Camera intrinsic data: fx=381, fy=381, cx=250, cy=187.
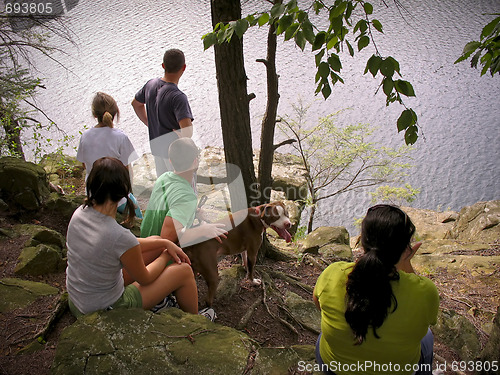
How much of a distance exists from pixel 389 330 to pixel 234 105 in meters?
2.56

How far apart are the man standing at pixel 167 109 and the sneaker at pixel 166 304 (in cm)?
152

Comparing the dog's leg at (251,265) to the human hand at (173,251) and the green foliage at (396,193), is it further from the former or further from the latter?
the green foliage at (396,193)

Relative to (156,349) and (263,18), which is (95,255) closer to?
(156,349)

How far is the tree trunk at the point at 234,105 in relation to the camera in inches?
136

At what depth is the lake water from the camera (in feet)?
41.3

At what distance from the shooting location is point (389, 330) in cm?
169

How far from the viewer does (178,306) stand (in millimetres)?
2613

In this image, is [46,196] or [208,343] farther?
[46,196]

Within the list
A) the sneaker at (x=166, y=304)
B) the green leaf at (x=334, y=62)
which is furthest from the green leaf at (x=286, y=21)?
the sneaker at (x=166, y=304)

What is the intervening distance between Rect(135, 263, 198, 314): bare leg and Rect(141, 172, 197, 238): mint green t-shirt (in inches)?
13.7

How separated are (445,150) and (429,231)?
520 cm

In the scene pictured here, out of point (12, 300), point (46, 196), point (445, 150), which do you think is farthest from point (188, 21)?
point (12, 300)

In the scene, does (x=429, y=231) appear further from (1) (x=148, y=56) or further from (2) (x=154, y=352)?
(1) (x=148, y=56)

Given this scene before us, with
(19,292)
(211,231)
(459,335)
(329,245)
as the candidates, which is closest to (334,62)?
(211,231)
